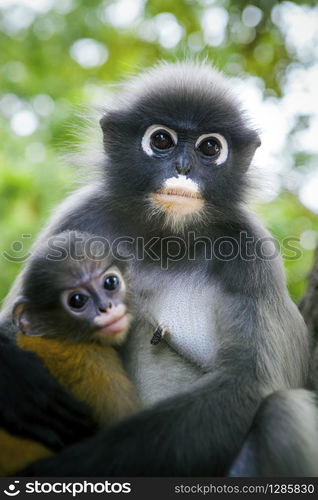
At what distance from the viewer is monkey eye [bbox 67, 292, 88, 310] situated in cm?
314

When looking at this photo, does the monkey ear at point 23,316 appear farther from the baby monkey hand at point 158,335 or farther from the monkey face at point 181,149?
the monkey face at point 181,149

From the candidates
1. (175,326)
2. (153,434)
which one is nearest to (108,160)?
(175,326)

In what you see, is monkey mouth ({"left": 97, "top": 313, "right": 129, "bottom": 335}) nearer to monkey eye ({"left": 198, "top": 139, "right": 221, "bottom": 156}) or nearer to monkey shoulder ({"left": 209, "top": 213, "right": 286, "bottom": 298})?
monkey shoulder ({"left": 209, "top": 213, "right": 286, "bottom": 298})

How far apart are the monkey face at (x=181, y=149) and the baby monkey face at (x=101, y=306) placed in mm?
501

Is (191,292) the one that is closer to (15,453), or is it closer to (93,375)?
(93,375)

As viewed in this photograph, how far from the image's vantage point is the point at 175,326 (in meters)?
3.32

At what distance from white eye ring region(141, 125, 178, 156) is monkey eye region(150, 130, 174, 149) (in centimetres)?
2

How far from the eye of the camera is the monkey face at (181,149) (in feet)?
11.0

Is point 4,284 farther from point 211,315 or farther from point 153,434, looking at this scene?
point 153,434

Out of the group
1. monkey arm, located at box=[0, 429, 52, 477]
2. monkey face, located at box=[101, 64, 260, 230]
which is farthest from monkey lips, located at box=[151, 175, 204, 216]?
monkey arm, located at box=[0, 429, 52, 477]

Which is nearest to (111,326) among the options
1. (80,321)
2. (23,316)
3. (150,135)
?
(80,321)

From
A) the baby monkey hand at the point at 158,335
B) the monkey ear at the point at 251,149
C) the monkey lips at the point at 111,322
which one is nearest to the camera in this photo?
the monkey lips at the point at 111,322

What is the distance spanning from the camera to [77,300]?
3156 millimetres

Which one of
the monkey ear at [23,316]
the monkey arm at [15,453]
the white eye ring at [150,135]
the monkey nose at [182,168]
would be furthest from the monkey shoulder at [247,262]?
the monkey arm at [15,453]
